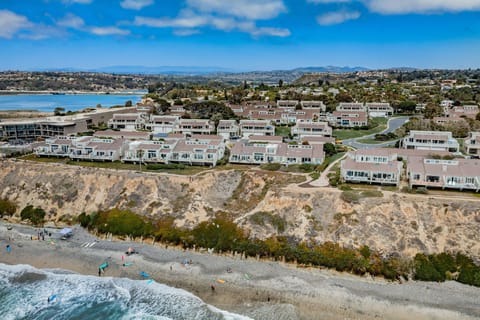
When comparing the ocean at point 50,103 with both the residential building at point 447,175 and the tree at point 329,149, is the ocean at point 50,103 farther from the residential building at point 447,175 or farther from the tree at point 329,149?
the residential building at point 447,175

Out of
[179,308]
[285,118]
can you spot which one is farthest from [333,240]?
[285,118]

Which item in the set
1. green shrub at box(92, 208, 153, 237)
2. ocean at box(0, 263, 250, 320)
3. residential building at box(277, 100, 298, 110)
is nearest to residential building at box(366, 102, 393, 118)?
residential building at box(277, 100, 298, 110)

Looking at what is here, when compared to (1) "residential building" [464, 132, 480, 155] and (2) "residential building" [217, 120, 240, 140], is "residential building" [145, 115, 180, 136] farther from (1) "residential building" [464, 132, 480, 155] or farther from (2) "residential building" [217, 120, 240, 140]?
(1) "residential building" [464, 132, 480, 155]

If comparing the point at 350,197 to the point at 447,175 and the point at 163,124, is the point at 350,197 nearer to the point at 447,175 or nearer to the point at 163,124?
the point at 447,175

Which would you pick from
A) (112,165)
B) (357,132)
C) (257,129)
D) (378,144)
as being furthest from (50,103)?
(378,144)

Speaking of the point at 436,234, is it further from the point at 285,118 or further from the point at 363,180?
the point at 285,118

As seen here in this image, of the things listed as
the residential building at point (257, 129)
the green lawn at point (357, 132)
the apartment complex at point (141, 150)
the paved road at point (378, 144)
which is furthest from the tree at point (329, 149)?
the residential building at point (257, 129)
